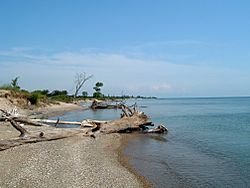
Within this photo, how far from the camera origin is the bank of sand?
39.2ft

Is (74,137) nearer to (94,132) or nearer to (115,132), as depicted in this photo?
(94,132)

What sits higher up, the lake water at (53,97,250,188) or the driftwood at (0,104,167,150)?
the driftwood at (0,104,167,150)

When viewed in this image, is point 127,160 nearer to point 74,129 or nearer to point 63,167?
point 63,167

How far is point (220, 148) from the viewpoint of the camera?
78.9 feet

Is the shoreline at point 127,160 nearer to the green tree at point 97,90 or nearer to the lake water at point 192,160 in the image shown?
the lake water at point 192,160

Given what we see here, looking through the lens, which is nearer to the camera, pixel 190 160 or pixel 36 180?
pixel 36 180

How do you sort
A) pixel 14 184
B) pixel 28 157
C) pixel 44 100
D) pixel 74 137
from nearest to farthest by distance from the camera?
pixel 14 184
pixel 28 157
pixel 74 137
pixel 44 100

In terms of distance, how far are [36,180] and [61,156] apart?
4.50 metres

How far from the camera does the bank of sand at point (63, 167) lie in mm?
11961

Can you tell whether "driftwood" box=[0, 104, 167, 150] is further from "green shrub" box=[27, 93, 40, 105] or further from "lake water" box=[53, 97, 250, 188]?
"green shrub" box=[27, 93, 40, 105]

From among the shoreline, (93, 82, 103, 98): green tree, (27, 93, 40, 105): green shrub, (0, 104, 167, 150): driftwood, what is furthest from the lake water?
(93, 82, 103, 98): green tree

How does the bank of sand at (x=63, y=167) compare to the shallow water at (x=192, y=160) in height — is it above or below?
above

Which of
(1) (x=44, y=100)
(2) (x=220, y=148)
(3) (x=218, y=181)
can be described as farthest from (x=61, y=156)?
(1) (x=44, y=100)

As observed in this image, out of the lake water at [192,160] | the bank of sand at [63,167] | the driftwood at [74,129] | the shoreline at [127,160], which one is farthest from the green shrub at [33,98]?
the bank of sand at [63,167]
